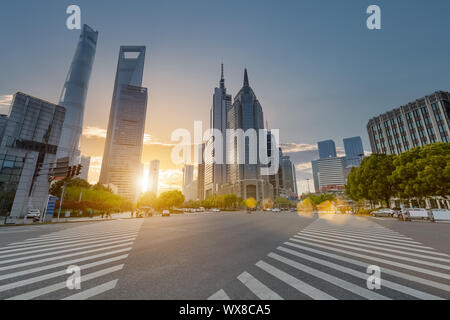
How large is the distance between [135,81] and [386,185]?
214 meters

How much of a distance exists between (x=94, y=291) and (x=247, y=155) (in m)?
130

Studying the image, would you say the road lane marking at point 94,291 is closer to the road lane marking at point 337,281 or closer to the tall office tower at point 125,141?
the road lane marking at point 337,281

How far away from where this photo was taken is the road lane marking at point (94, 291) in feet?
10.9

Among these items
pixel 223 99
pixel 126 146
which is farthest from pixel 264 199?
pixel 126 146

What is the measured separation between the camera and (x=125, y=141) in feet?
508

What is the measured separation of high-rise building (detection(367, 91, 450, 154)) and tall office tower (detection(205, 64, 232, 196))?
11556 cm

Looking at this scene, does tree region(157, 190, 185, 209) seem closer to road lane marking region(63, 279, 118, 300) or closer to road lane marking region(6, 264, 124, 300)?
road lane marking region(6, 264, 124, 300)

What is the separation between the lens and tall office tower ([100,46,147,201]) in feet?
495

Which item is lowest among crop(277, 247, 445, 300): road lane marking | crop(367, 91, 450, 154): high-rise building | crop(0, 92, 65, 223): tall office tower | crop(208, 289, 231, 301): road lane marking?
crop(277, 247, 445, 300): road lane marking

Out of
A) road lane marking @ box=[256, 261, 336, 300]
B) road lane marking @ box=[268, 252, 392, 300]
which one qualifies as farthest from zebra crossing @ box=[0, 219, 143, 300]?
road lane marking @ box=[268, 252, 392, 300]

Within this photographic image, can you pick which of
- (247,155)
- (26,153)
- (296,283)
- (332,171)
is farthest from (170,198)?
(332,171)

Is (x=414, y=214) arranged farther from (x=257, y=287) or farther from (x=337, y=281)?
(x=257, y=287)

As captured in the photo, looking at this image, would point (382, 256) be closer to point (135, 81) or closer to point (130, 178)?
point (130, 178)
